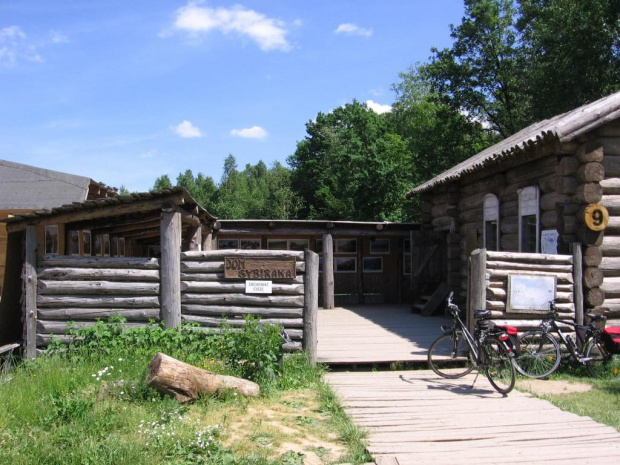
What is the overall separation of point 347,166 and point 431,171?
25.3ft

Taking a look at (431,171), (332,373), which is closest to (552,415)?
(332,373)

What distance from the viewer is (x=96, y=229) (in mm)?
13562

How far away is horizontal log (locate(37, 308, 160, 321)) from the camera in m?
9.02

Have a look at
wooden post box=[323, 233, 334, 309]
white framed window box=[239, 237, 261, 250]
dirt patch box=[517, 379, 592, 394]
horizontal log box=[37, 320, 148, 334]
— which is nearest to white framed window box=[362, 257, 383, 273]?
wooden post box=[323, 233, 334, 309]

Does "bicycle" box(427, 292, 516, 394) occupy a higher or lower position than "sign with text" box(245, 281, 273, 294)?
lower

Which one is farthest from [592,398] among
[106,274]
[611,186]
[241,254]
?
[106,274]

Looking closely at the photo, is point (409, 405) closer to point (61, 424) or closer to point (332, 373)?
point (332, 373)

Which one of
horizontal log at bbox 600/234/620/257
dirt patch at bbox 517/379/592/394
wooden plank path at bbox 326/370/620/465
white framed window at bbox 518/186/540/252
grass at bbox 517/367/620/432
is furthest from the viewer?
white framed window at bbox 518/186/540/252

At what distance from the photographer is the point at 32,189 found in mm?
14453

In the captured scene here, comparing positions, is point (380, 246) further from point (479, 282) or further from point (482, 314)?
point (482, 314)

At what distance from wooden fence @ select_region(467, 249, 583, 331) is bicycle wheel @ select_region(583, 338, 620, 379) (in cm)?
64

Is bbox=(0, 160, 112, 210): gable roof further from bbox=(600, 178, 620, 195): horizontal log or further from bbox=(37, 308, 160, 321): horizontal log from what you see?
bbox=(600, 178, 620, 195): horizontal log

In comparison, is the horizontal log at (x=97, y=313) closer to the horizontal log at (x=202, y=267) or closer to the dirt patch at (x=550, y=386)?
the horizontal log at (x=202, y=267)

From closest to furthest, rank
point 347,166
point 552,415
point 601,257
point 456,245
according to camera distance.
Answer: point 552,415 < point 601,257 < point 456,245 < point 347,166
